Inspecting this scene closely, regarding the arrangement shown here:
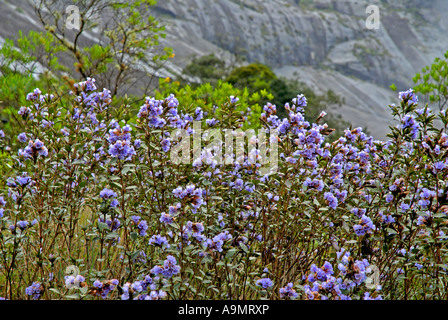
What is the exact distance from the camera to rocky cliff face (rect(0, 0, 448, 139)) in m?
57.7

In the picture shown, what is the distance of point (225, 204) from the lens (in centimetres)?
287

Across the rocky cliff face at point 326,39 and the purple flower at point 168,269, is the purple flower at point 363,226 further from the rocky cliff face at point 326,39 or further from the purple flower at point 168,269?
the rocky cliff face at point 326,39

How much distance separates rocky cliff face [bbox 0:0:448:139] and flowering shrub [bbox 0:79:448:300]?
4805cm

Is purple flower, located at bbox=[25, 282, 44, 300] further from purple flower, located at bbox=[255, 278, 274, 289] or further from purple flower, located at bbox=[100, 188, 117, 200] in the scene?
purple flower, located at bbox=[255, 278, 274, 289]

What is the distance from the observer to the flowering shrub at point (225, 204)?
2.21 metres

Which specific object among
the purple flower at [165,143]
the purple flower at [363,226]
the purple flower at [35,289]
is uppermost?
the purple flower at [165,143]

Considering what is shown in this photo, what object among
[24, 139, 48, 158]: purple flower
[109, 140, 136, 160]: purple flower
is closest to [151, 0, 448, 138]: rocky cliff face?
[24, 139, 48, 158]: purple flower

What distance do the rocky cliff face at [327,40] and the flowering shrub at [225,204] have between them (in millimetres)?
48051

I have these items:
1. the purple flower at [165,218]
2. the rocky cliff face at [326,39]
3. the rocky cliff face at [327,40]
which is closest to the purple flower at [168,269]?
the purple flower at [165,218]

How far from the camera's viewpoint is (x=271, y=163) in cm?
277

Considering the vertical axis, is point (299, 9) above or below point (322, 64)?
above

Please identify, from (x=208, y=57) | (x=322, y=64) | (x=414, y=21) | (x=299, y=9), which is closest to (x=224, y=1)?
(x=299, y=9)

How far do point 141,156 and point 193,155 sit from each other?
400mm

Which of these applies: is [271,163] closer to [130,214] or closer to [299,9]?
[130,214]
